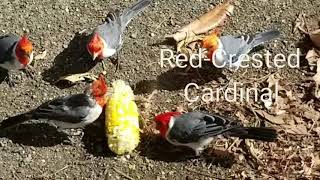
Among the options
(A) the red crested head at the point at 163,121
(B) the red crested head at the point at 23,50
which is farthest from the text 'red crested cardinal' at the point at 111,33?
(A) the red crested head at the point at 163,121

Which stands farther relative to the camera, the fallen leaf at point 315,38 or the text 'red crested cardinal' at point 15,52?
the fallen leaf at point 315,38

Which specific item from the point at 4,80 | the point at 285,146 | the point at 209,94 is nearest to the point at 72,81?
the point at 4,80

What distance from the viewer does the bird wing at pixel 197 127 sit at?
5516 mm

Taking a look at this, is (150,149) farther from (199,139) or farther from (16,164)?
(16,164)

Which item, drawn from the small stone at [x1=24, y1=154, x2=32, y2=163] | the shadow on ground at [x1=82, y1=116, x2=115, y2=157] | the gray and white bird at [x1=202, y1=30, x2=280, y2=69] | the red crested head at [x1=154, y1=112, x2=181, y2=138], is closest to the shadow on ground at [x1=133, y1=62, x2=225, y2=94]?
the gray and white bird at [x1=202, y1=30, x2=280, y2=69]

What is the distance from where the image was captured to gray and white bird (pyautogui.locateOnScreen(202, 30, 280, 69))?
6008 millimetres

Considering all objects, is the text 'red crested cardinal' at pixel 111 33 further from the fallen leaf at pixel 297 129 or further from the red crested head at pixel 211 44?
the fallen leaf at pixel 297 129

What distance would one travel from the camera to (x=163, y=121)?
5543mm

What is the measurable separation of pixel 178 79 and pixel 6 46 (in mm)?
1598

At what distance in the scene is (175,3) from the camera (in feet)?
22.4

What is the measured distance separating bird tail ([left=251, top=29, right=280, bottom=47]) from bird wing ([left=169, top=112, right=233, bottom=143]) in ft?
3.47

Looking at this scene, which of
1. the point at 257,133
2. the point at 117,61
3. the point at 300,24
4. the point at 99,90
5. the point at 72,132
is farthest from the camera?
the point at 300,24

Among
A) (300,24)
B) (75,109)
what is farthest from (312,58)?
(75,109)

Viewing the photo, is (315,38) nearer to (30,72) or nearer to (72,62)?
(72,62)
